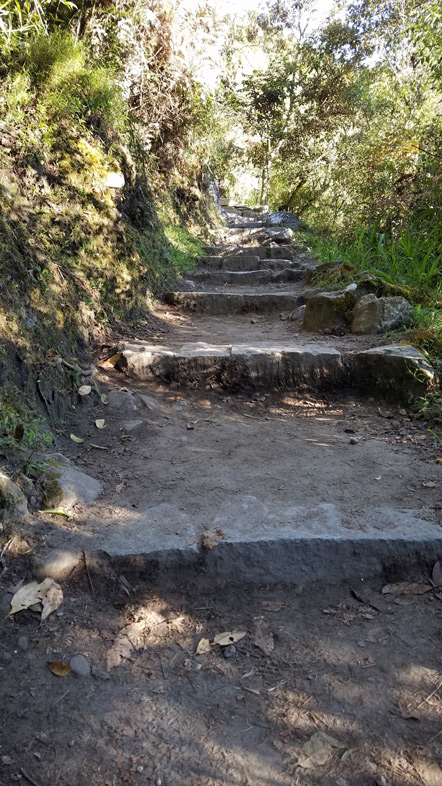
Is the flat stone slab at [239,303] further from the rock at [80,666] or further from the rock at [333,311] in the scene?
the rock at [80,666]

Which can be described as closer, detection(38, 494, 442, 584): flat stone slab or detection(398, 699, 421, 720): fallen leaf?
detection(398, 699, 421, 720): fallen leaf

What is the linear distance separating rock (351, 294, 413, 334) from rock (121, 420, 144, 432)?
7.52 feet

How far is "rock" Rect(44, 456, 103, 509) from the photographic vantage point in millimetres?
1978

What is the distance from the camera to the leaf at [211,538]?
1745 mm

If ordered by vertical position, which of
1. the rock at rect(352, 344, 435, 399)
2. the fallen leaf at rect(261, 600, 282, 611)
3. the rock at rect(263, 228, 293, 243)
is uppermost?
the rock at rect(263, 228, 293, 243)

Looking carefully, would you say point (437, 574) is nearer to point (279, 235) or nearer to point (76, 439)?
point (76, 439)

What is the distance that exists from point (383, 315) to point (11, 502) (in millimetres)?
3411

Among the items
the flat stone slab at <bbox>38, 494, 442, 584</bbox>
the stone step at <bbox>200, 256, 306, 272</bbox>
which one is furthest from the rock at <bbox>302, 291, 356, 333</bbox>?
the stone step at <bbox>200, 256, 306, 272</bbox>

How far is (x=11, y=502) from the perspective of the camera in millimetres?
1771

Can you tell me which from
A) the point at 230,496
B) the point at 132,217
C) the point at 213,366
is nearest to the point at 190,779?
the point at 230,496

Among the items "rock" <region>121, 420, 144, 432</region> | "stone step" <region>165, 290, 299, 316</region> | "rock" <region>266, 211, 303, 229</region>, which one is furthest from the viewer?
"rock" <region>266, 211, 303, 229</region>

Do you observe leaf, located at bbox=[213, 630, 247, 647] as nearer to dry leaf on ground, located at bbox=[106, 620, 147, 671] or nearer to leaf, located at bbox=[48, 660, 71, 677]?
dry leaf on ground, located at bbox=[106, 620, 147, 671]

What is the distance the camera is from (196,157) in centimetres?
827

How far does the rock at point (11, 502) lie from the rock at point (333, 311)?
333cm
